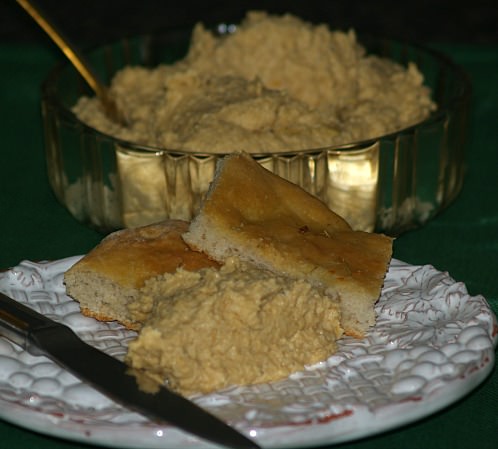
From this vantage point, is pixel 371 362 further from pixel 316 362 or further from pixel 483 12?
pixel 483 12

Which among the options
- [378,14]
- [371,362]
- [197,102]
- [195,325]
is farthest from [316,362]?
[378,14]

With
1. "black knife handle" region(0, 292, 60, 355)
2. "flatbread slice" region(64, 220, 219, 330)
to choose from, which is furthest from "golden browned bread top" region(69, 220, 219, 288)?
"black knife handle" region(0, 292, 60, 355)

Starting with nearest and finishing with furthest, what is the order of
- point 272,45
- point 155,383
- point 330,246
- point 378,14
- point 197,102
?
point 155,383 < point 330,246 < point 197,102 < point 272,45 < point 378,14

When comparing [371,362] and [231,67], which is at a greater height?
[231,67]

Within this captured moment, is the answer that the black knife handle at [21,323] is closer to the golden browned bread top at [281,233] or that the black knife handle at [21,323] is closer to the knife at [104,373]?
the knife at [104,373]

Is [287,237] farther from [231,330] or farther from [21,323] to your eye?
[21,323]

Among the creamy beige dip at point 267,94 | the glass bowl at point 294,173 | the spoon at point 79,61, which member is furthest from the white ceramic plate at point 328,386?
the spoon at point 79,61
